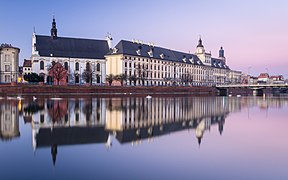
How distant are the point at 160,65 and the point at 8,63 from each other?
48.0 m

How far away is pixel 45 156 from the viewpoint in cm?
1015

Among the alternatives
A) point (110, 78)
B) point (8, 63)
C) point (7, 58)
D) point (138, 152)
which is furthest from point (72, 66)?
point (138, 152)

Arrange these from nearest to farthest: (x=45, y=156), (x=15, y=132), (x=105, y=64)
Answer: (x=45, y=156), (x=15, y=132), (x=105, y=64)

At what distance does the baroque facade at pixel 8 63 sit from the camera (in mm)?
76500

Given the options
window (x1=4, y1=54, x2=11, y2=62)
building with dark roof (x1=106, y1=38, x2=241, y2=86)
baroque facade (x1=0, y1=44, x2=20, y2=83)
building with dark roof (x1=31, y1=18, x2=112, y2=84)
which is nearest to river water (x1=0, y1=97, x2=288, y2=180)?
baroque facade (x1=0, y1=44, x2=20, y2=83)

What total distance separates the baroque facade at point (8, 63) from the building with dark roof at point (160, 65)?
88.2 feet

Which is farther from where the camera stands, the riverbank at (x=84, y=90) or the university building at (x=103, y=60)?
the university building at (x=103, y=60)

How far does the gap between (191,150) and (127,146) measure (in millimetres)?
2626

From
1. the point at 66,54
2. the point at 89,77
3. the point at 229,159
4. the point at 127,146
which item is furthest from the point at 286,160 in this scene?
the point at 66,54

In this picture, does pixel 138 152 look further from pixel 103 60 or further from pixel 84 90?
pixel 103 60

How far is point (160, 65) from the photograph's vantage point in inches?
3981

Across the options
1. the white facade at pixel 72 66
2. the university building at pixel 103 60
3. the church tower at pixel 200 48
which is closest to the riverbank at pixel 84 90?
the university building at pixel 103 60

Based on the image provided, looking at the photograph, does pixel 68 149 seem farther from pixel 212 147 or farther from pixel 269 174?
pixel 269 174

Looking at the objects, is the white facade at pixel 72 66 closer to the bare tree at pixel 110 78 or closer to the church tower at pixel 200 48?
the bare tree at pixel 110 78
